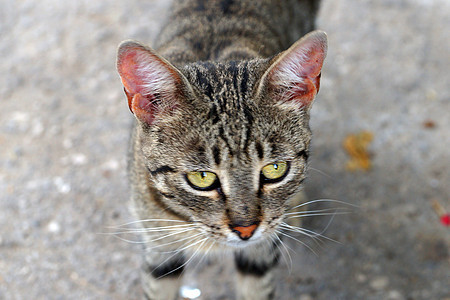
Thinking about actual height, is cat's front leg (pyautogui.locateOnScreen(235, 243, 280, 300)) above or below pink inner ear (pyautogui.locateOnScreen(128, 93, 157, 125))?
below

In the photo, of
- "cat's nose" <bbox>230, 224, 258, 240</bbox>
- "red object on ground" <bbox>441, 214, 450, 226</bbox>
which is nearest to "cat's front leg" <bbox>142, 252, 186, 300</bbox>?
"cat's nose" <bbox>230, 224, 258, 240</bbox>

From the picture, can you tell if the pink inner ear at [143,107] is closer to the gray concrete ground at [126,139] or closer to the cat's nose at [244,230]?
the cat's nose at [244,230]

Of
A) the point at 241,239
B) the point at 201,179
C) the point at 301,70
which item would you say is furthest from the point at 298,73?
the point at 241,239

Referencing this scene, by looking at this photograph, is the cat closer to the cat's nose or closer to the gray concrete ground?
the cat's nose

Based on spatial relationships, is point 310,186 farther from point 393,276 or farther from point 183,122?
point 183,122

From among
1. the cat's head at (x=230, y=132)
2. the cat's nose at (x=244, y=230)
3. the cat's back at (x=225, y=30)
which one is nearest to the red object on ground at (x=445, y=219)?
the cat's back at (x=225, y=30)

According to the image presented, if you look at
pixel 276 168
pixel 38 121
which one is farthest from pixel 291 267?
pixel 38 121

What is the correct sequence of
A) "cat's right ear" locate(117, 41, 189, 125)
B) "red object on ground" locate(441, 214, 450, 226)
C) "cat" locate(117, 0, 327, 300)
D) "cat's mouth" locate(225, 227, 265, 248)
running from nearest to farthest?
"cat's right ear" locate(117, 41, 189, 125), "cat" locate(117, 0, 327, 300), "cat's mouth" locate(225, 227, 265, 248), "red object on ground" locate(441, 214, 450, 226)
